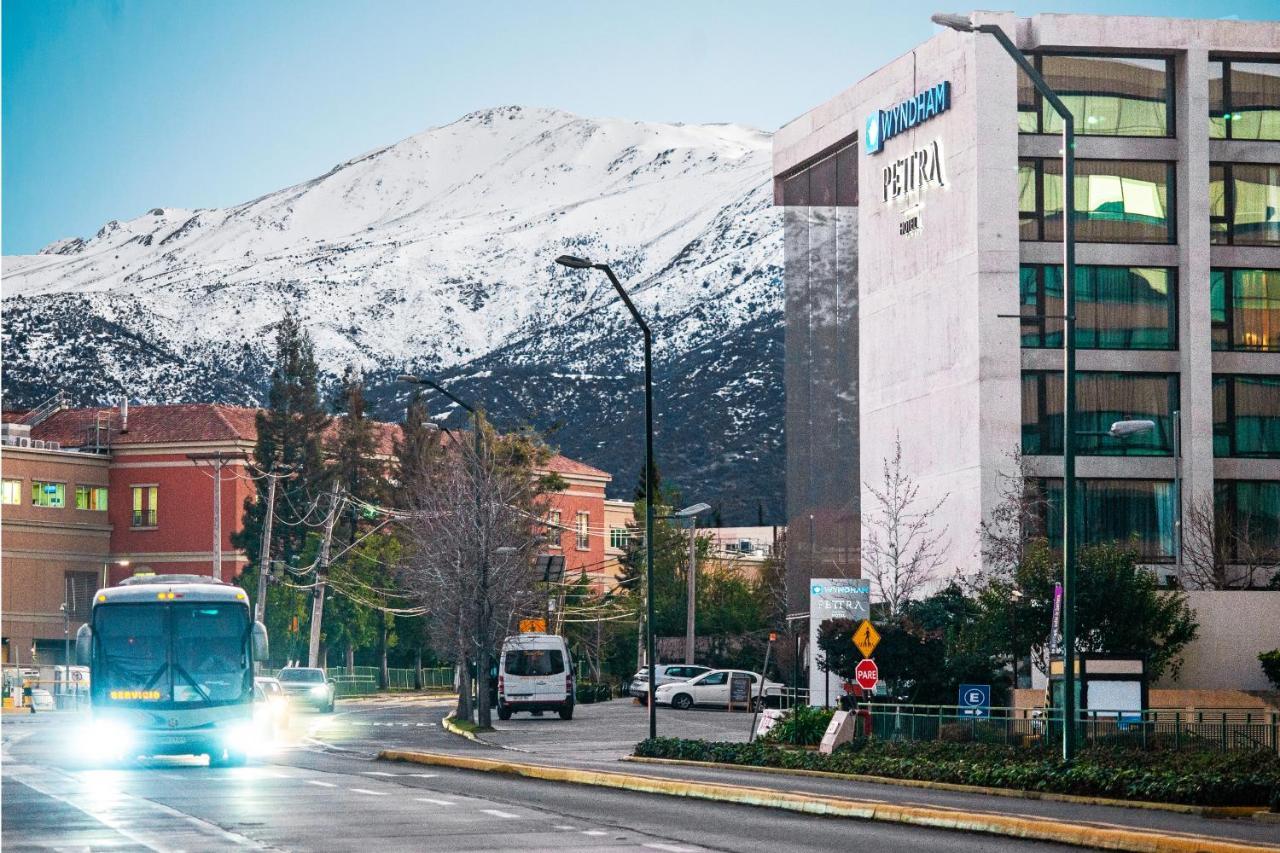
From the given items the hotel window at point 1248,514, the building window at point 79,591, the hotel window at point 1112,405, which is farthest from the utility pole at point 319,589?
the hotel window at point 1248,514

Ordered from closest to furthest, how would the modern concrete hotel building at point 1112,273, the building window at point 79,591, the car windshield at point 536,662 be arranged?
1. the modern concrete hotel building at point 1112,273
2. the car windshield at point 536,662
3. the building window at point 79,591

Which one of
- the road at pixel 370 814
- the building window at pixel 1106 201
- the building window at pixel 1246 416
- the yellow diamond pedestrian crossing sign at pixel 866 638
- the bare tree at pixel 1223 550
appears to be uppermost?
the building window at pixel 1106 201

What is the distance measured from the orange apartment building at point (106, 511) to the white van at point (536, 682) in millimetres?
45773

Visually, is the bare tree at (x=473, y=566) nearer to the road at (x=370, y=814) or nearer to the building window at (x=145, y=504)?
the road at (x=370, y=814)

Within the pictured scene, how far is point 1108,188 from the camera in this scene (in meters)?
64.2

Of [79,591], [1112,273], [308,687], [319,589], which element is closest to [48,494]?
[79,591]

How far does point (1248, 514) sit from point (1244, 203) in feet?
32.0

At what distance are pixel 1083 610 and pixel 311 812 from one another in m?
30.5

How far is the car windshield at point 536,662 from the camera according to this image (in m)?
65.0

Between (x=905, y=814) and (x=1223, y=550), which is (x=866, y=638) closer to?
(x=905, y=814)

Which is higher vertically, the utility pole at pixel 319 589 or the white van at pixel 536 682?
the utility pole at pixel 319 589

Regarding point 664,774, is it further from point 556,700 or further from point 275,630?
point 275,630

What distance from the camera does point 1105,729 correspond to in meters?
35.3

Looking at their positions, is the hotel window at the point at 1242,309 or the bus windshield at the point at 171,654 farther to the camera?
the hotel window at the point at 1242,309
